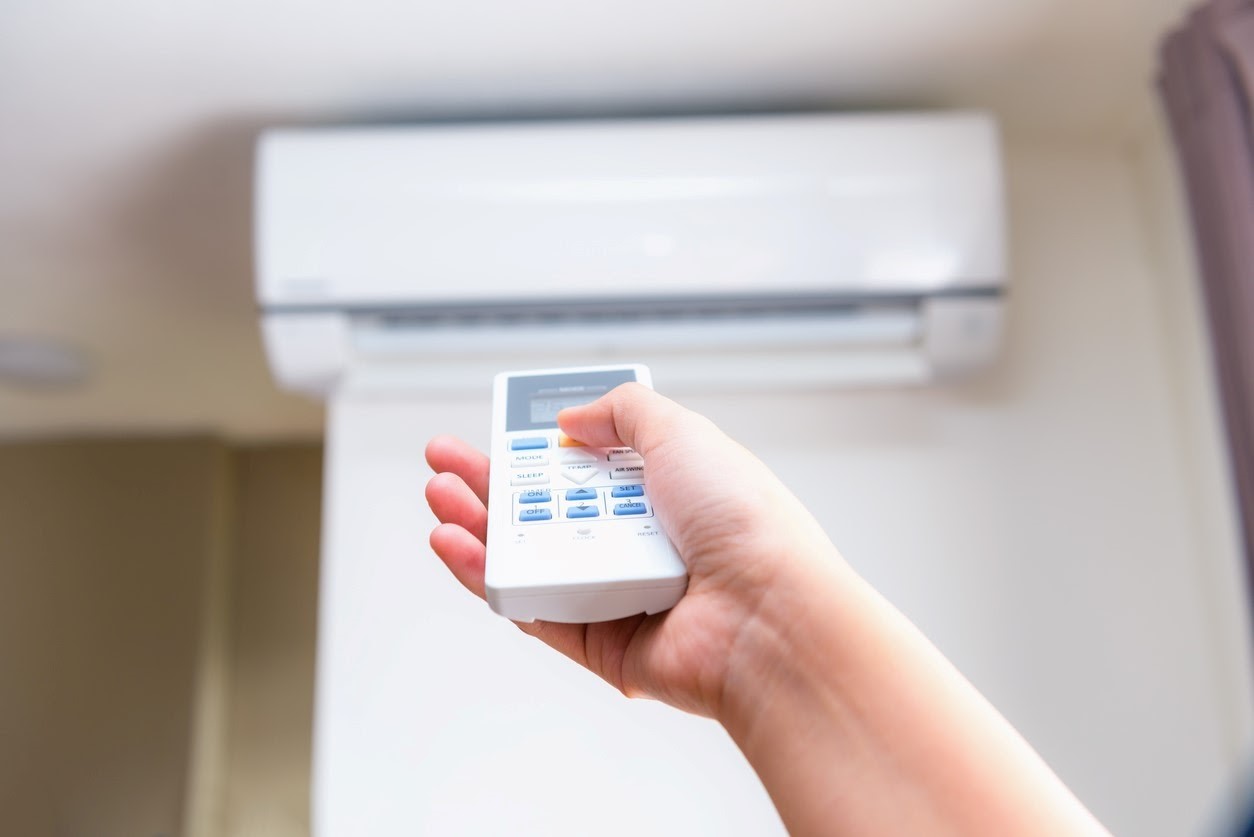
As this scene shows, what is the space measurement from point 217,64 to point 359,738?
678mm

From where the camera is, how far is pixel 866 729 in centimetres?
49

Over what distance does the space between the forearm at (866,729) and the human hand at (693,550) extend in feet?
0.04

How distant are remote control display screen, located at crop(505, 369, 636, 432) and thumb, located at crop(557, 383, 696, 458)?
0.11 feet

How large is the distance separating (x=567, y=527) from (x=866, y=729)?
0.22 meters

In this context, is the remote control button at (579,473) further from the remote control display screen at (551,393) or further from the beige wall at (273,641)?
the beige wall at (273,641)

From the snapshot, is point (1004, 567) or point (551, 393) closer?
point (551, 393)

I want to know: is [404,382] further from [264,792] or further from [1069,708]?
[264,792]

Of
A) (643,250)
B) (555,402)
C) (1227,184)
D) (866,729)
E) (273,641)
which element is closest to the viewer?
(866,729)

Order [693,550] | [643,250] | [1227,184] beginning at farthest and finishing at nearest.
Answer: [643,250] < [1227,184] < [693,550]

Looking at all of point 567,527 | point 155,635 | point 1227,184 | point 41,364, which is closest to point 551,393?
point 567,527

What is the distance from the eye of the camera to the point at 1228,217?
933mm

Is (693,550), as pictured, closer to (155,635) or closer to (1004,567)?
(1004,567)

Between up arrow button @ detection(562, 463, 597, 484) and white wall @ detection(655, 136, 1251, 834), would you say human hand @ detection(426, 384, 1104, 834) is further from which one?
white wall @ detection(655, 136, 1251, 834)

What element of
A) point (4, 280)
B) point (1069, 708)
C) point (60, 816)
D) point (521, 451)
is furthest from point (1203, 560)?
point (60, 816)
